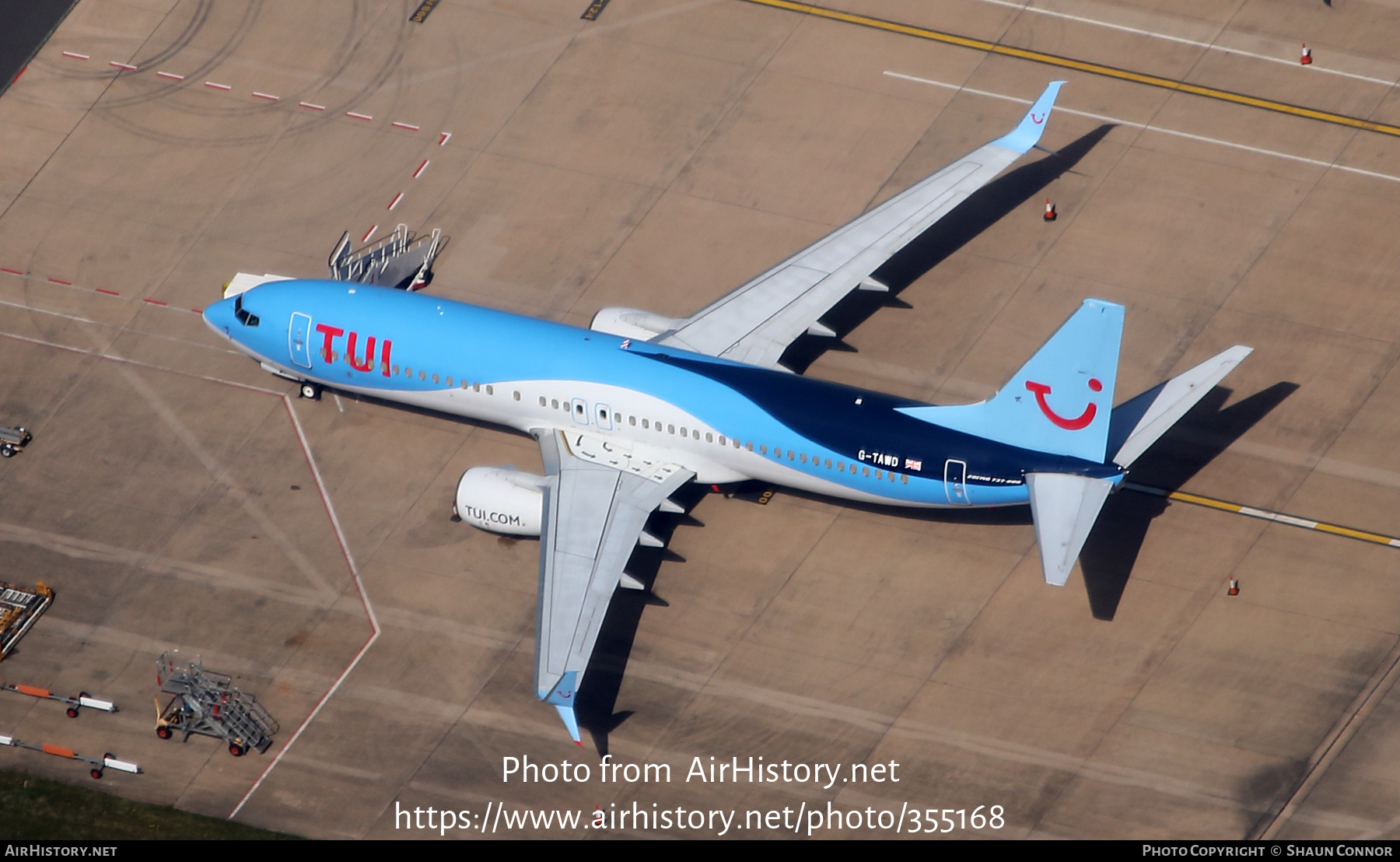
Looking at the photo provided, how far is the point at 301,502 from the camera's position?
179 feet

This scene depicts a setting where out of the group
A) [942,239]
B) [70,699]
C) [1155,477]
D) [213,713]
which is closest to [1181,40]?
[942,239]

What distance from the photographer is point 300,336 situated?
55.4m

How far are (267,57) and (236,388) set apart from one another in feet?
54.2

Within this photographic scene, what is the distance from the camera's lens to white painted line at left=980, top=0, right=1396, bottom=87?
64.2 meters

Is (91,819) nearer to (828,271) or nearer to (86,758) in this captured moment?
(86,758)

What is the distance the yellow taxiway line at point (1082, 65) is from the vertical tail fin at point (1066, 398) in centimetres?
2146

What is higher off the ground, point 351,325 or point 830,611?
point 351,325

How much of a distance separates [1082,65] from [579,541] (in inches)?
1187

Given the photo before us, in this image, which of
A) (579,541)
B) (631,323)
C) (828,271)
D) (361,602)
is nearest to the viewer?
(579,541)

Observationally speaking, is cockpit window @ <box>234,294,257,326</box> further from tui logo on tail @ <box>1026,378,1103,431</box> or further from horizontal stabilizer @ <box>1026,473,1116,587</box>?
horizontal stabilizer @ <box>1026,473,1116,587</box>

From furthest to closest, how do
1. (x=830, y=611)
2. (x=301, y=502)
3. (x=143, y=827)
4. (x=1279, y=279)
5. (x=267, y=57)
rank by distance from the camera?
(x=267, y=57)
(x=1279, y=279)
(x=301, y=502)
(x=830, y=611)
(x=143, y=827)

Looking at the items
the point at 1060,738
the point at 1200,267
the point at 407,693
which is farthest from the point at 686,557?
the point at 1200,267

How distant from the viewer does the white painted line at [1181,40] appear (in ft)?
211

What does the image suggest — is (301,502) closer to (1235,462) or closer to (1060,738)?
(1060,738)
